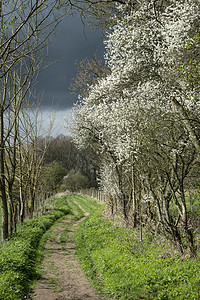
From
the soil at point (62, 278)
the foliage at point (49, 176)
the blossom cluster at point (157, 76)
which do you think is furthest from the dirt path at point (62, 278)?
the foliage at point (49, 176)

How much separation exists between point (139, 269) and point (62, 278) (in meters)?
2.47

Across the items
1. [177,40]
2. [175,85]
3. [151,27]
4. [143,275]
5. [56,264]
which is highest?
[151,27]

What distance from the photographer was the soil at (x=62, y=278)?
5.98 m

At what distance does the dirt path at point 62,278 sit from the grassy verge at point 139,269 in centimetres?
28

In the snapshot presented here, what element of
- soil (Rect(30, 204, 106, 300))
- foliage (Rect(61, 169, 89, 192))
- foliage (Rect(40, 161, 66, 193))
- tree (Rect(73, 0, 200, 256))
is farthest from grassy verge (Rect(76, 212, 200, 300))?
foliage (Rect(61, 169, 89, 192))

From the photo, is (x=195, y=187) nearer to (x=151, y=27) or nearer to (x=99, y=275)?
(x=99, y=275)

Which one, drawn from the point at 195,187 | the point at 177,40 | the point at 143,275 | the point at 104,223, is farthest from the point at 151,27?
the point at 104,223

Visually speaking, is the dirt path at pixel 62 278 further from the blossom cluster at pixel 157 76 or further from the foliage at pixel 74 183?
the foliage at pixel 74 183

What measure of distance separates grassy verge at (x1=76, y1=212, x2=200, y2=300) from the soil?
27 cm

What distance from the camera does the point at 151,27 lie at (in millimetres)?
7973

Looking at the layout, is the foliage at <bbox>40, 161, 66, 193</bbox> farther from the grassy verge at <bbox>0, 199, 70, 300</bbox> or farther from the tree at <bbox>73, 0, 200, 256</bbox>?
the tree at <bbox>73, 0, 200, 256</bbox>

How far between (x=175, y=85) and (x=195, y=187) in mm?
5164

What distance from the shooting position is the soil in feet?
19.6

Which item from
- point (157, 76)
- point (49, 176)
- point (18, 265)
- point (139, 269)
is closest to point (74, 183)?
point (49, 176)
